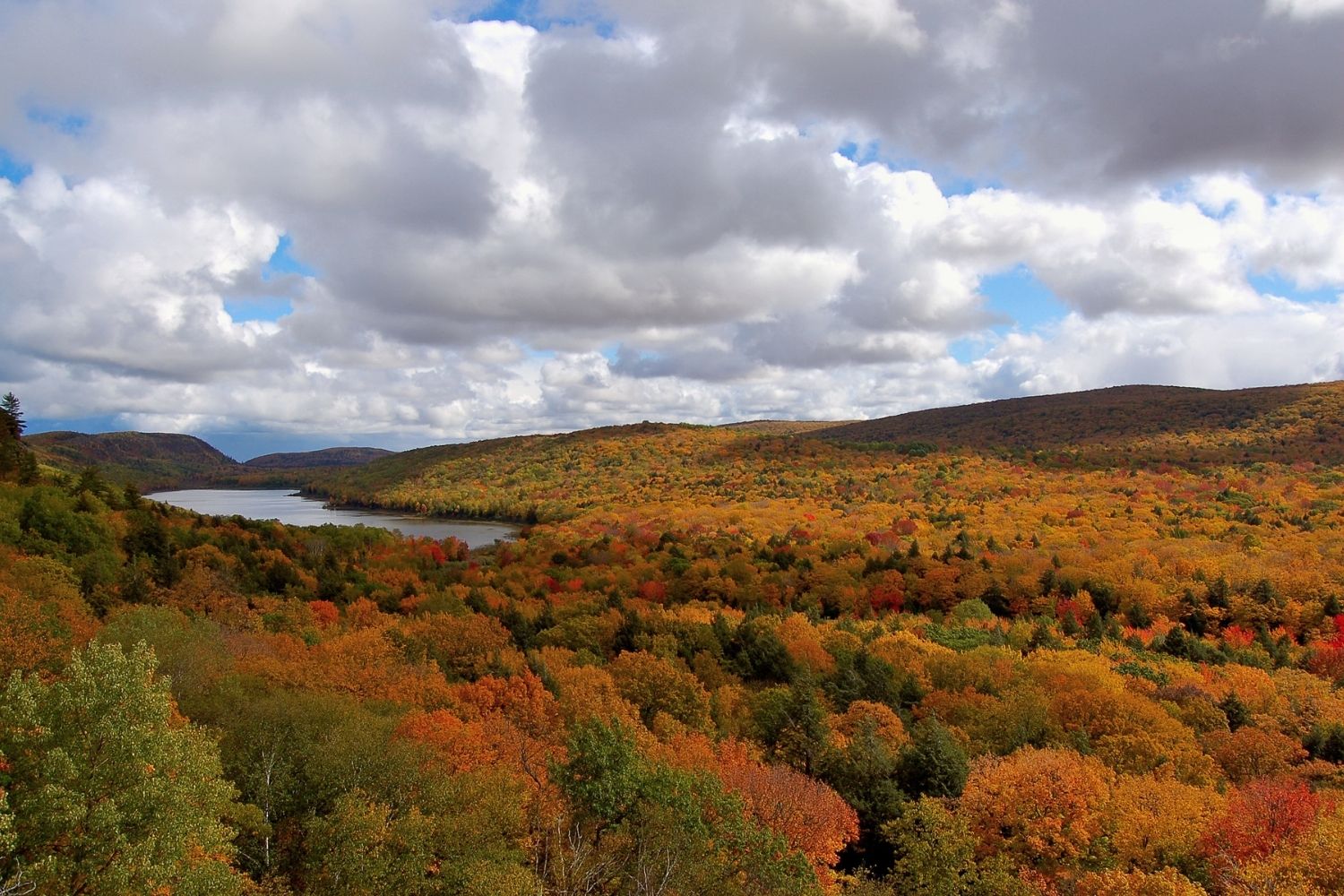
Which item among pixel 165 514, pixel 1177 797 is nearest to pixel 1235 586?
pixel 1177 797

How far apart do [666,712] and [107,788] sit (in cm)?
2926

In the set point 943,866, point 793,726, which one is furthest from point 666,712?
point 943,866

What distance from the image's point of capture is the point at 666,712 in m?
41.5

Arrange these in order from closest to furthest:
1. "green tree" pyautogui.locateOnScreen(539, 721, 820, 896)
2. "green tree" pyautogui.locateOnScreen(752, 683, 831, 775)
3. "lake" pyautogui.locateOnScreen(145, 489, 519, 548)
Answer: "green tree" pyautogui.locateOnScreen(539, 721, 820, 896)
"green tree" pyautogui.locateOnScreen(752, 683, 831, 775)
"lake" pyautogui.locateOnScreen(145, 489, 519, 548)

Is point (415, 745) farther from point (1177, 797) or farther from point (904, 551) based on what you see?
point (904, 551)

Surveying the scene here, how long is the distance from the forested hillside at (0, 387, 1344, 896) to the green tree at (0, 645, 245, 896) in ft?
0.27

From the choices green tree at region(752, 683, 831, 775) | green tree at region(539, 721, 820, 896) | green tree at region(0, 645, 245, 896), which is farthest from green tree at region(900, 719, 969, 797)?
green tree at region(0, 645, 245, 896)

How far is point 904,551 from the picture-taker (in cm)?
9719

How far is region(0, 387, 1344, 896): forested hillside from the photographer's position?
19406mm

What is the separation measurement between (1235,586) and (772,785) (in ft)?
210

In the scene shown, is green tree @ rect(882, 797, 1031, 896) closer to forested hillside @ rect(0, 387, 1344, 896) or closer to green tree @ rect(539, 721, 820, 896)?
forested hillside @ rect(0, 387, 1344, 896)

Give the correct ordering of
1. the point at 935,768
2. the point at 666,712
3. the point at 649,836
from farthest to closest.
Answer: the point at 666,712
the point at 935,768
the point at 649,836

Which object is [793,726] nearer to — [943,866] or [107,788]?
[943,866]

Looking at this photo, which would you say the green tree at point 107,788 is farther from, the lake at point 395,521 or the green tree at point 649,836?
the lake at point 395,521
